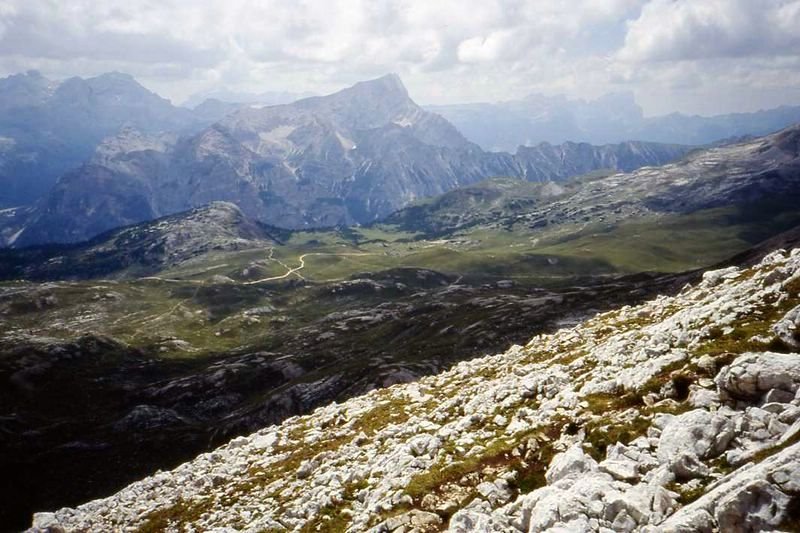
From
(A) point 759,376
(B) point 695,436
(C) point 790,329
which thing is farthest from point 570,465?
(C) point 790,329

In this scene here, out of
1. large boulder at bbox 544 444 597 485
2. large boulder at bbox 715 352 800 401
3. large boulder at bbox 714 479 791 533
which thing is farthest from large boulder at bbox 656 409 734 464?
large boulder at bbox 714 479 791 533

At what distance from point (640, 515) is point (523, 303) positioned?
14790 cm

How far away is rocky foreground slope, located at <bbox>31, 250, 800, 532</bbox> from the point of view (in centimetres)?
1462

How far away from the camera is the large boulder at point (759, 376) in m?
17.5

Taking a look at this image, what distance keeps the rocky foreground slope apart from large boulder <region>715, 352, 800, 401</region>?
0.16 feet

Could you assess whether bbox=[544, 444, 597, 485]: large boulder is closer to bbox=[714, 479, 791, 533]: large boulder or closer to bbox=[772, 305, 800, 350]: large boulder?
bbox=[714, 479, 791, 533]: large boulder

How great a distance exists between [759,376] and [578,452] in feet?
22.7

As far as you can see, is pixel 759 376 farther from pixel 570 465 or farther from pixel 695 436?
pixel 570 465

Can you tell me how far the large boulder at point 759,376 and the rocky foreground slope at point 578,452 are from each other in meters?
0.05

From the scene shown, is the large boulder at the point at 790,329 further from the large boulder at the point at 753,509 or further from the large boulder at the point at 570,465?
the large boulder at the point at 753,509

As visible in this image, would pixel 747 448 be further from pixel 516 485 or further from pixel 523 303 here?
pixel 523 303

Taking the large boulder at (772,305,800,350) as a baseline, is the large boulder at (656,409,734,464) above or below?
below

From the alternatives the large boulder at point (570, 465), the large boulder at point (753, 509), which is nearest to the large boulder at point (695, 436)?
the large boulder at point (570, 465)

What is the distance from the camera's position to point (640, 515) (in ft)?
46.5
